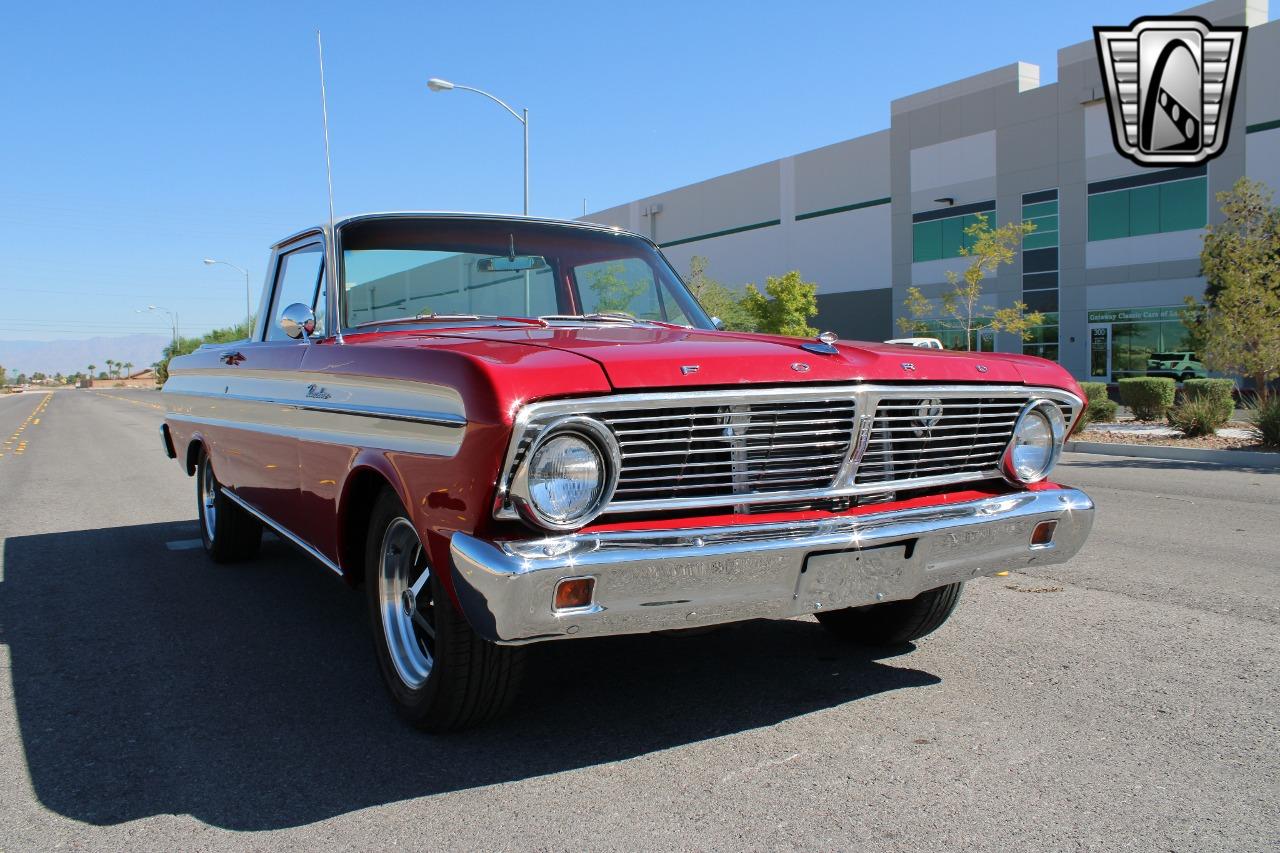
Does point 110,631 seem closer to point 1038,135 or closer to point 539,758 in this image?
point 539,758

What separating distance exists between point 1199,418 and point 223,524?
1499 centimetres

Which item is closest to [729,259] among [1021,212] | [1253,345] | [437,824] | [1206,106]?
[1021,212]

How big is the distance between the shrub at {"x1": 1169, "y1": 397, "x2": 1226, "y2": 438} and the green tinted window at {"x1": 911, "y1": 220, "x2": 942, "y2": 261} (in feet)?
78.3

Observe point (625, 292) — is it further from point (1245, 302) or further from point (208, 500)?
point (1245, 302)

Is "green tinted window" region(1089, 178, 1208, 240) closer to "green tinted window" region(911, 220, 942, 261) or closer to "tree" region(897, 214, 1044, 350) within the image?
"tree" region(897, 214, 1044, 350)

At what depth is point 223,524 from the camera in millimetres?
6016

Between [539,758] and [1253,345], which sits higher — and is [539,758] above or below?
below

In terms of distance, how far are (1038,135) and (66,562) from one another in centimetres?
3553

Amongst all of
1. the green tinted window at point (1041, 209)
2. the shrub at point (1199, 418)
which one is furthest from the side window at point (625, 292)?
the green tinted window at point (1041, 209)

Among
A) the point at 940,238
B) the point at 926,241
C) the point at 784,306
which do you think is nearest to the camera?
the point at 784,306

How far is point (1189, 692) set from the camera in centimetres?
362

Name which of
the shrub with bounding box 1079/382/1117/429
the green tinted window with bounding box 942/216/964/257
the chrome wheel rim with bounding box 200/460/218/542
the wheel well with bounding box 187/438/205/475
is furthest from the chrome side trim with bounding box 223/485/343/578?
the green tinted window with bounding box 942/216/964/257

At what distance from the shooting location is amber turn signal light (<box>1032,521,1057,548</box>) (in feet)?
11.1

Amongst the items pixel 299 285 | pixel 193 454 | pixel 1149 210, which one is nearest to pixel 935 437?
pixel 299 285
